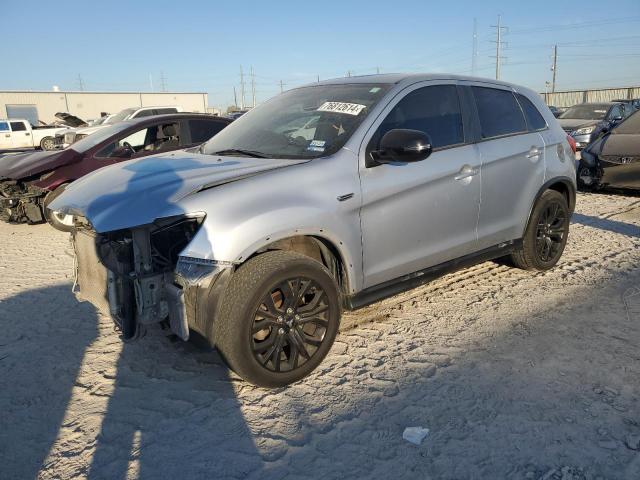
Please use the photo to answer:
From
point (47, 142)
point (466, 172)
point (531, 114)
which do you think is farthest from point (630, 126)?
point (47, 142)

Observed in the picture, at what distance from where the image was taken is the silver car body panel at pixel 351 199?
2.66 m

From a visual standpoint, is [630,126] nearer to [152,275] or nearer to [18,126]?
[152,275]

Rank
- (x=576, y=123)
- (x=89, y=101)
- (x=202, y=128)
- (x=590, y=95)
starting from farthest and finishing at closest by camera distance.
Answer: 1. (x=89, y=101)
2. (x=590, y=95)
3. (x=576, y=123)
4. (x=202, y=128)

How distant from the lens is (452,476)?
2.20 metres

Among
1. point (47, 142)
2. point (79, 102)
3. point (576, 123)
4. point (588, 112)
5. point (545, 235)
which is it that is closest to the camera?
point (545, 235)

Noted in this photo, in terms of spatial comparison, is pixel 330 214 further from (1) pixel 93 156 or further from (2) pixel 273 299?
(1) pixel 93 156

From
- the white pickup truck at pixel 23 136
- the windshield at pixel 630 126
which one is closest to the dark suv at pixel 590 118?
the windshield at pixel 630 126

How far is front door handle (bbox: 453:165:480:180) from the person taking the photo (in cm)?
370

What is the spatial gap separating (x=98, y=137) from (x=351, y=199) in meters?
6.11

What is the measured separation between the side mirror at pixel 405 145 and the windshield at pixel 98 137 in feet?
19.3

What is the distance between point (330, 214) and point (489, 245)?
1.79 m

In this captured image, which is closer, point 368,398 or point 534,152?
point 368,398

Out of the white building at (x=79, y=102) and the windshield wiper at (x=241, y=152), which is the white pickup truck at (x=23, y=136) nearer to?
the white building at (x=79, y=102)

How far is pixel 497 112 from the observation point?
423 centimetres
